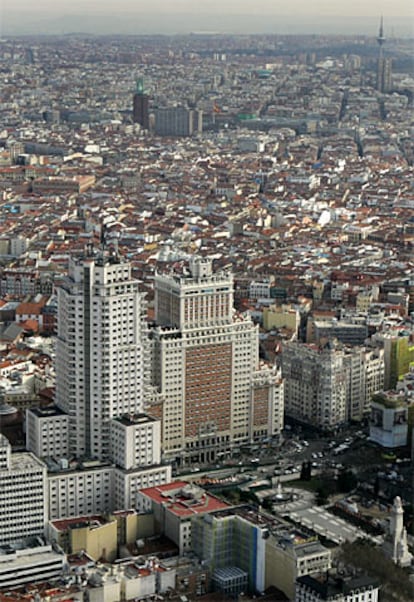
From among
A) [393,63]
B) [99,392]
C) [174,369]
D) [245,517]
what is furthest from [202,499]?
[393,63]

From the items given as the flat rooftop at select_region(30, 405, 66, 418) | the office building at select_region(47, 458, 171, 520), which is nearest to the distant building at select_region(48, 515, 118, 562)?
the office building at select_region(47, 458, 171, 520)

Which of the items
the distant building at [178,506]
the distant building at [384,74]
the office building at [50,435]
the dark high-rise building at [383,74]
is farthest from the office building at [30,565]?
the distant building at [384,74]

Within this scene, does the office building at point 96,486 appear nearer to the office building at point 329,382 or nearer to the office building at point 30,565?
the office building at point 30,565

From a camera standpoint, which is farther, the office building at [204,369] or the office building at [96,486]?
the office building at [204,369]

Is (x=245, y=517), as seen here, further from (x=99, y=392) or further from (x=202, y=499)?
(x=99, y=392)

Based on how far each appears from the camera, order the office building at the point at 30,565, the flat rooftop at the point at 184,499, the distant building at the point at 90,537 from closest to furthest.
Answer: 1. the office building at the point at 30,565
2. the distant building at the point at 90,537
3. the flat rooftop at the point at 184,499

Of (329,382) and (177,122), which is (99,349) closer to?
(329,382)

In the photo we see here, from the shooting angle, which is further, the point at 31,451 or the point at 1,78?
the point at 1,78
